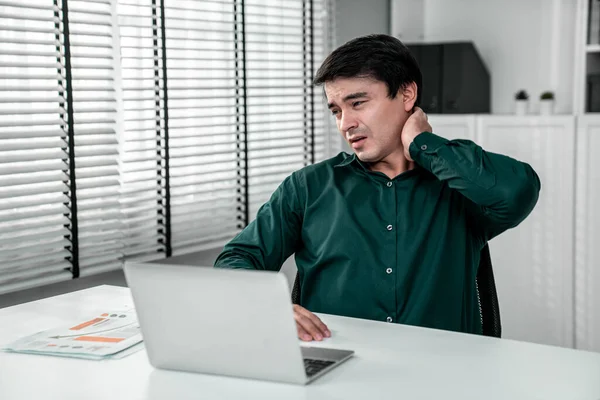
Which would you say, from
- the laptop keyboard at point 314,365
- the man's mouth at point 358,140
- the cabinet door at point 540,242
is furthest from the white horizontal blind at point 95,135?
the cabinet door at point 540,242

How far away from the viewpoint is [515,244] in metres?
4.01

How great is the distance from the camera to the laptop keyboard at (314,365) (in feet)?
5.09

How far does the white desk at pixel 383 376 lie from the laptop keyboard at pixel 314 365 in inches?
0.9

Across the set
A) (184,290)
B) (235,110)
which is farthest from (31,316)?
(235,110)

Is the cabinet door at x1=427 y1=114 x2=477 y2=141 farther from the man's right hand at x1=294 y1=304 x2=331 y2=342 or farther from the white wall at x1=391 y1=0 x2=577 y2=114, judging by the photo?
the man's right hand at x1=294 y1=304 x2=331 y2=342

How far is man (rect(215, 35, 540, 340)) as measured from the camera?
224 cm

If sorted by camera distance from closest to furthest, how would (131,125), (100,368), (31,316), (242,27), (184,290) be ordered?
(184,290) < (100,368) < (31,316) < (131,125) < (242,27)

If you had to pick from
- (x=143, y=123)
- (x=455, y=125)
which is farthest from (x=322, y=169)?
(x=455, y=125)

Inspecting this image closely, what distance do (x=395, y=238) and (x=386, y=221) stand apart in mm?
56

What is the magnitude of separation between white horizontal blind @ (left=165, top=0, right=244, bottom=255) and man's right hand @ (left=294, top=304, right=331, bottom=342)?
5.86 ft

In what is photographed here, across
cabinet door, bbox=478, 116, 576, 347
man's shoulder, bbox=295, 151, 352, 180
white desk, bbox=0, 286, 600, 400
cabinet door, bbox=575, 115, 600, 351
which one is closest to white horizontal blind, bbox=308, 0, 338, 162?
cabinet door, bbox=478, 116, 576, 347

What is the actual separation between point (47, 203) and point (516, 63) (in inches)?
102

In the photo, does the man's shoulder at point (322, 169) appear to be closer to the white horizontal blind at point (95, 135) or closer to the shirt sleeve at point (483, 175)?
the shirt sleeve at point (483, 175)

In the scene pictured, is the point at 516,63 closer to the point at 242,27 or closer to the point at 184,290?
the point at 242,27
